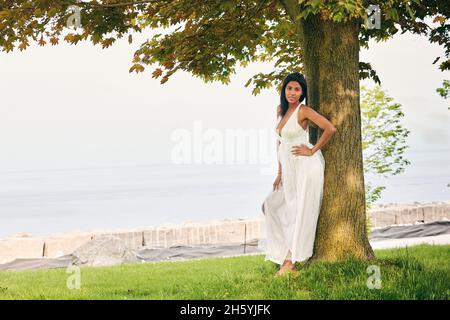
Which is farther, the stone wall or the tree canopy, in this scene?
the stone wall

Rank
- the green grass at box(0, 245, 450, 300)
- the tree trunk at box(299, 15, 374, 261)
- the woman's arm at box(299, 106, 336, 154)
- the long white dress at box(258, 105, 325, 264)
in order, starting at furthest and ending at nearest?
the tree trunk at box(299, 15, 374, 261), the long white dress at box(258, 105, 325, 264), the woman's arm at box(299, 106, 336, 154), the green grass at box(0, 245, 450, 300)

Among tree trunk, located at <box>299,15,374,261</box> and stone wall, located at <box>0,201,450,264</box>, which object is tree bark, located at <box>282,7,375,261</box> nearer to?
tree trunk, located at <box>299,15,374,261</box>

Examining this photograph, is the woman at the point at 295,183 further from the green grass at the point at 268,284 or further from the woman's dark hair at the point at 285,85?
the green grass at the point at 268,284

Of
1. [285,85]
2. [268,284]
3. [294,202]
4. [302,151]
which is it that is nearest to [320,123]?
[302,151]

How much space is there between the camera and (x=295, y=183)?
7.74 metres

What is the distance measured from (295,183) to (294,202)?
0.78 feet

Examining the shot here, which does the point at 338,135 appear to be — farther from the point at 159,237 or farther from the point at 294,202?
the point at 159,237

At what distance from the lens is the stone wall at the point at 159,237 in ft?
47.7

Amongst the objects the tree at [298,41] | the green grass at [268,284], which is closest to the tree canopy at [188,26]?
the tree at [298,41]

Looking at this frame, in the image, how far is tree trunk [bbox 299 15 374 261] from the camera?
7.86 meters

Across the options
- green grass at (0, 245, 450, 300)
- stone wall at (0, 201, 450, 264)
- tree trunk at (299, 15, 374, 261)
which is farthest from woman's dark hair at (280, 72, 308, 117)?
stone wall at (0, 201, 450, 264)

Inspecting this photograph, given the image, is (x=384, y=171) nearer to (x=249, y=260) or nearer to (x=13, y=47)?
(x=249, y=260)

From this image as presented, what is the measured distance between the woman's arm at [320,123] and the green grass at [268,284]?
150 centimetres
